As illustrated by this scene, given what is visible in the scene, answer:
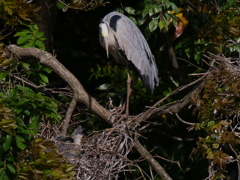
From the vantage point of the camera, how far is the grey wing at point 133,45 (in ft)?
12.5

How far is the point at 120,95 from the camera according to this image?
3.93 metres

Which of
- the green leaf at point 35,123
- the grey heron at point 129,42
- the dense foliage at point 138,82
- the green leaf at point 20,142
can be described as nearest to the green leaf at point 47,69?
the dense foliage at point 138,82

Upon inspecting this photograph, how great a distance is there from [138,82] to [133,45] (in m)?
0.46

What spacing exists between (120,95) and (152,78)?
30 centimetres

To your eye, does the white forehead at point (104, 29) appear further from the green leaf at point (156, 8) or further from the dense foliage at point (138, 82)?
the green leaf at point (156, 8)

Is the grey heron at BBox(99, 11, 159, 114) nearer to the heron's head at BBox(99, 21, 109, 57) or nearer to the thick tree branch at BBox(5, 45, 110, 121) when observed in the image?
the heron's head at BBox(99, 21, 109, 57)

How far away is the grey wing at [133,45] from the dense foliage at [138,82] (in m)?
0.09

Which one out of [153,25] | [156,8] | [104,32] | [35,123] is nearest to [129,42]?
[104,32]

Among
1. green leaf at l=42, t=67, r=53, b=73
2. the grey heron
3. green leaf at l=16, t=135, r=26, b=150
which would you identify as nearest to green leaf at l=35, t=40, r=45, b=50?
green leaf at l=42, t=67, r=53, b=73

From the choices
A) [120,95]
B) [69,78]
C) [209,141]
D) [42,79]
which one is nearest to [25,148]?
[69,78]

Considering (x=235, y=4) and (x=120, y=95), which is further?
(x=120, y=95)

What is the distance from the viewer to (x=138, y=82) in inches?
166

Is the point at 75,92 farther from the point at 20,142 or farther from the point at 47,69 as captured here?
the point at 20,142

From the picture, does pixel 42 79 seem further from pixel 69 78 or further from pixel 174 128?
pixel 174 128
